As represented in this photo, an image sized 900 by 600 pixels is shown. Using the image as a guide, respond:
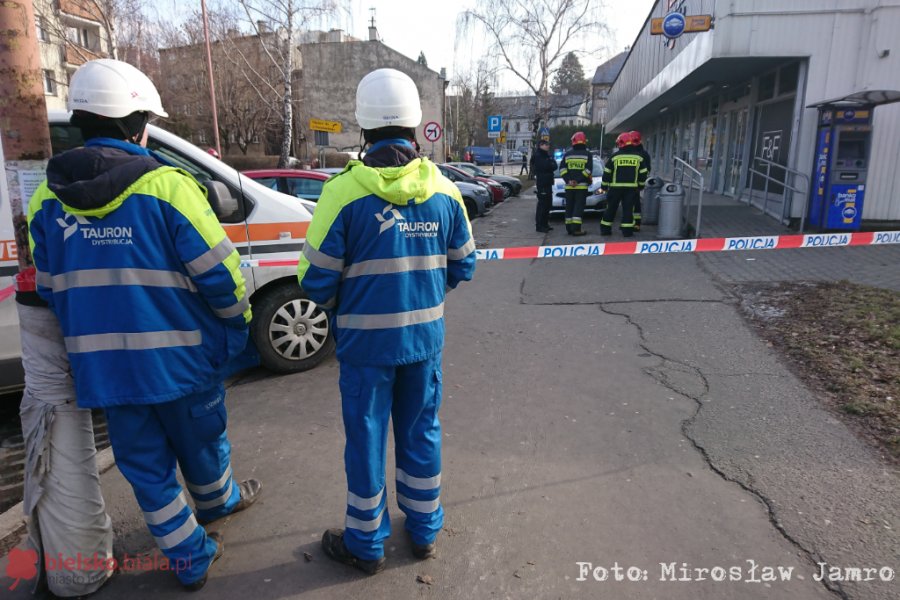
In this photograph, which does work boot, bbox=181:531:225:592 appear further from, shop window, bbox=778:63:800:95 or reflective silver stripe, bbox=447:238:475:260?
shop window, bbox=778:63:800:95

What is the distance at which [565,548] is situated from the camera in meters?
2.77

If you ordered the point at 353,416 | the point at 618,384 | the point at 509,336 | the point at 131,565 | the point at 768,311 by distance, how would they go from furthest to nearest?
the point at 768,311 < the point at 509,336 < the point at 618,384 < the point at 131,565 < the point at 353,416

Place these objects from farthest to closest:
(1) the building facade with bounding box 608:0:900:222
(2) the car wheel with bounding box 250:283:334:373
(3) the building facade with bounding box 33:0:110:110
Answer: (3) the building facade with bounding box 33:0:110:110 < (1) the building facade with bounding box 608:0:900:222 < (2) the car wheel with bounding box 250:283:334:373

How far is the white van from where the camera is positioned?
4.34 metres

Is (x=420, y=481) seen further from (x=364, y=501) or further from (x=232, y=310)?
(x=232, y=310)

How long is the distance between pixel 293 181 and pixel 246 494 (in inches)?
267

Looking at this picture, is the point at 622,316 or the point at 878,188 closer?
the point at 622,316

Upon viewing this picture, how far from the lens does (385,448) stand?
8.55 ft

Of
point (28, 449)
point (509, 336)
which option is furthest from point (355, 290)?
point (509, 336)

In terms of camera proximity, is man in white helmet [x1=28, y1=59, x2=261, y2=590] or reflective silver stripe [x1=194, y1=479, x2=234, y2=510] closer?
man in white helmet [x1=28, y1=59, x2=261, y2=590]

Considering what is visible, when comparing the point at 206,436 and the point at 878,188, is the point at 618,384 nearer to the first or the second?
the point at 206,436

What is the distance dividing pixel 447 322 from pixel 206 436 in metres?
4.05

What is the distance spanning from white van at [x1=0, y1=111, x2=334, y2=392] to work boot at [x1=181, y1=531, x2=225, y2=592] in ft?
7.03

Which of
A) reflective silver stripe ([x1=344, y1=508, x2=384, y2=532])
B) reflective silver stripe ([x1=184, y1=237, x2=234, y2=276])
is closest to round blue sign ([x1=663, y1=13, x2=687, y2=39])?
reflective silver stripe ([x1=184, y1=237, x2=234, y2=276])
